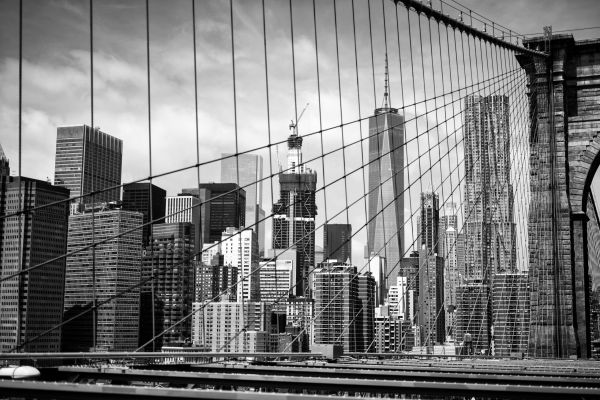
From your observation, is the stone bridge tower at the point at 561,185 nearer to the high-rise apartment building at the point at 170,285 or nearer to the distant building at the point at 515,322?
the distant building at the point at 515,322

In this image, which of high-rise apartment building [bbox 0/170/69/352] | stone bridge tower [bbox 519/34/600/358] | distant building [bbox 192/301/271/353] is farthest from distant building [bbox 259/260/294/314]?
stone bridge tower [bbox 519/34/600/358]

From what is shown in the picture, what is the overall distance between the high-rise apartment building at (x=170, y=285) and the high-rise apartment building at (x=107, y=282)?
2.06 metres

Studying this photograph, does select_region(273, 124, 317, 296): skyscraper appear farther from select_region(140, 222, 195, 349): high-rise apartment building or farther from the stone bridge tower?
Result: select_region(140, 222, 195, 349): high-rise apartment building

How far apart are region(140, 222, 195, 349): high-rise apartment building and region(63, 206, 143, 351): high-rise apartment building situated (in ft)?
6.75

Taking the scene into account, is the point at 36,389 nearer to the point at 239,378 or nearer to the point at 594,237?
the point at 239,378

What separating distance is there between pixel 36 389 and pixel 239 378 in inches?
82.9

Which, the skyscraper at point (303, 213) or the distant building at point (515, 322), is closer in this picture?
the skyscraper at point (303, 213)

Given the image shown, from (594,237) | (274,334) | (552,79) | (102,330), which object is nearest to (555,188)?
Answer: (552,79)

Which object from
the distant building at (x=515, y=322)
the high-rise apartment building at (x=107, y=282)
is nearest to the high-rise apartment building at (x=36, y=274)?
the high-rise apartment building at (x=107, y=282)

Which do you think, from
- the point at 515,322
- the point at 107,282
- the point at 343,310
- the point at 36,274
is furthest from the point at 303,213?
the point at 515,322

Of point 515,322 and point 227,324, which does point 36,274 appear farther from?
point 515,322

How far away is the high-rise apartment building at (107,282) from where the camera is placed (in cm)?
12038

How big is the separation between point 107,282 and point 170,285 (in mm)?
23875

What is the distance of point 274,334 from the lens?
11881 cm
